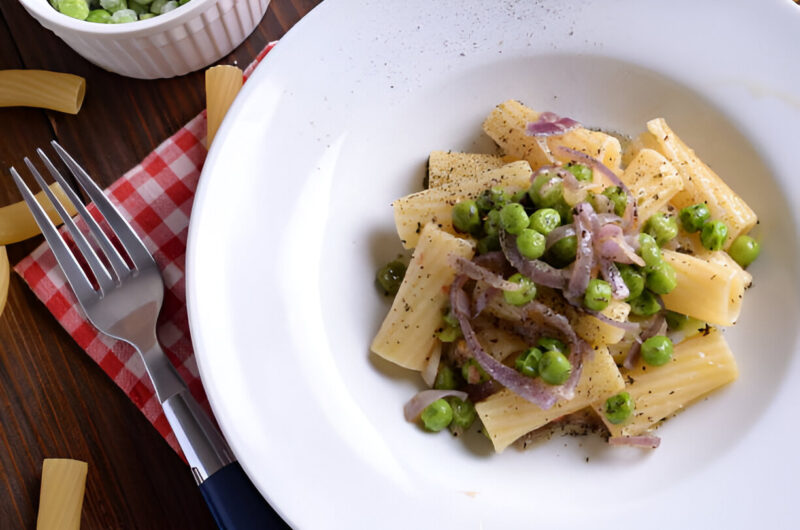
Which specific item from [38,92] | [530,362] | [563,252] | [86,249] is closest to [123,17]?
[38,92]

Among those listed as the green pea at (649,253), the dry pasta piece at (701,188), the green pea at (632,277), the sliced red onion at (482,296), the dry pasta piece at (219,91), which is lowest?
the dry pasta piece at (219,91)

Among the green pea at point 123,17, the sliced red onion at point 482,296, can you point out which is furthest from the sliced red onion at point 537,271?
the green pea at point 123,17

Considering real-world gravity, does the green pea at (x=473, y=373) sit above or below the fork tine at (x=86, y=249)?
above

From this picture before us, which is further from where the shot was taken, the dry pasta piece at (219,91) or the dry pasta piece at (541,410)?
the dry pasta piece at (219,91)

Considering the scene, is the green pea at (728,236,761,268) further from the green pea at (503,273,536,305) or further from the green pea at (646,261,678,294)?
the green pea at (503,273,536,305)

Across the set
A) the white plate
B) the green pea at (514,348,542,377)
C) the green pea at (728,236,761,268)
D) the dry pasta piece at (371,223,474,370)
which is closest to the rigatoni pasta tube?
the white plate

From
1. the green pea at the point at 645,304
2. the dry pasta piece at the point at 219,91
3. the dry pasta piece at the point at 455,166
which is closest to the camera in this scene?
the green pea at the point at 645,304

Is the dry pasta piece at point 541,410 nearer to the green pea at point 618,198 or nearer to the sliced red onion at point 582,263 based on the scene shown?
the sliced red onion at point 582,263

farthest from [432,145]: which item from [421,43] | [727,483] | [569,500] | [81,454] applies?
[81,454]
